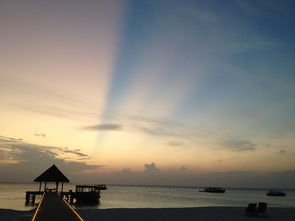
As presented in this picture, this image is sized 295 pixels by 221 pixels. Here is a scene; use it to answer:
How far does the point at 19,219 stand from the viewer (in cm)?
2059

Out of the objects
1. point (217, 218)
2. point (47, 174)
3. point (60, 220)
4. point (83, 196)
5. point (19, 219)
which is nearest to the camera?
point (60, 220)

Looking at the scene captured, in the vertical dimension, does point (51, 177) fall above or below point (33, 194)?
above

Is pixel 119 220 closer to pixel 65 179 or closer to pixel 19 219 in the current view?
pixel 19 219

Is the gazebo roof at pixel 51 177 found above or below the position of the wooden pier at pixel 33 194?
above

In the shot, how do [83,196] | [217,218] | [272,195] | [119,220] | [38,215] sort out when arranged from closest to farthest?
1. [38,215]
2. [119,220]
3. [217,218]
4. [83,196]
5. [272,195]

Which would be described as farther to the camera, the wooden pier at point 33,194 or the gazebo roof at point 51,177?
the wooden pier at point 33,194

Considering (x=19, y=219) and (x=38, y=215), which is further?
(x=19, y=219)

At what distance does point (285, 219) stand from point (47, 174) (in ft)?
93.6

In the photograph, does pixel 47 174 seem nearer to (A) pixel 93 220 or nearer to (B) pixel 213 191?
(A) pixel 93 220

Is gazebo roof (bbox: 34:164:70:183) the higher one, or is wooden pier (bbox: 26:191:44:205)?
gazebo roof (bbox: 34:164:70:183)

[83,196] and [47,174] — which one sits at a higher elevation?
[47,174]

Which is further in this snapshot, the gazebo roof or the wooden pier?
the wooden pier

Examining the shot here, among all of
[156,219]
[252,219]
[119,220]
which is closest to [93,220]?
[119,220]

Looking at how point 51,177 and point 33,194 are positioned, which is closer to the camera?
point 51,177
